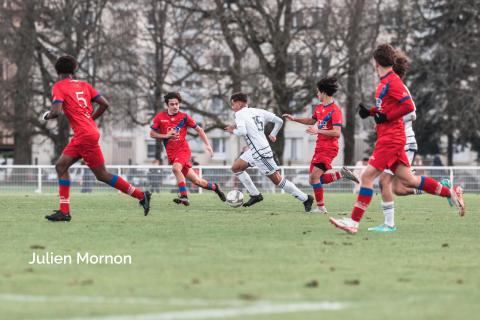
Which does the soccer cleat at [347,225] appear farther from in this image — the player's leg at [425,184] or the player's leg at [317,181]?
the player's leg at [317,181]

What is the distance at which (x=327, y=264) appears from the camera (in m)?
9.88

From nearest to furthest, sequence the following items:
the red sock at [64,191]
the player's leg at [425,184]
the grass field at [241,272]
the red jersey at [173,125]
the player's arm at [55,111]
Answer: the grass field at [241,272] < the player's leg at [425,184] < the player's arm at [55,111] < the red sock at [64,191] < the red jersey at [173,125]

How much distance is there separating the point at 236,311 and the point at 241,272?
2090 millimetres

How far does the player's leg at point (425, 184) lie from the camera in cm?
1346

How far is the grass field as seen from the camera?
724cm

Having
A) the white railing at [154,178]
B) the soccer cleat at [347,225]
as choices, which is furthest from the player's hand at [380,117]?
the white railing at [154,178]

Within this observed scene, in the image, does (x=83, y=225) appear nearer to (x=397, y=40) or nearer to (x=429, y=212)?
(x=429, y=212)

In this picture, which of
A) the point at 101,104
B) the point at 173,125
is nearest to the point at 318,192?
the point at 173,125

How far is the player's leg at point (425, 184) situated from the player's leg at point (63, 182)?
4.55 m

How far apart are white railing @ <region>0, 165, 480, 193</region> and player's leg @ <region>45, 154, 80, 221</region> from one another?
1649 centimetres

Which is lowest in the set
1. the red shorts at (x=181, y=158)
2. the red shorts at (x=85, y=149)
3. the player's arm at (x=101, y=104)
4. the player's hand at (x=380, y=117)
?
the red shorts at (x=181, y=158)

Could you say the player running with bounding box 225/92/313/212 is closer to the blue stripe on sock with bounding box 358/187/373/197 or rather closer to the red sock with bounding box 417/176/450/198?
the red sock with bounding box 417/176/450/198

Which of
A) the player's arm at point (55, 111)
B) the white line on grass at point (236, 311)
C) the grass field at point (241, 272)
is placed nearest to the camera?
the white line on grass at point (236, 311)

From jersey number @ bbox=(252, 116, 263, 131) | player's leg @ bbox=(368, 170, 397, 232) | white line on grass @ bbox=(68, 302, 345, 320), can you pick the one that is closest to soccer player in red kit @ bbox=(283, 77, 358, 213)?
jersey number @ bbox=(252, 116, 263, 131)
